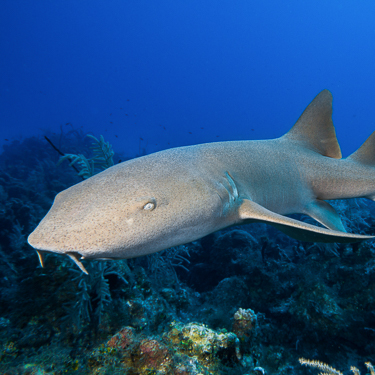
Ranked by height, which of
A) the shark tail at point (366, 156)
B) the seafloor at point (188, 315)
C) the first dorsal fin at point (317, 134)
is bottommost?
the seafloor at point (188, 315)

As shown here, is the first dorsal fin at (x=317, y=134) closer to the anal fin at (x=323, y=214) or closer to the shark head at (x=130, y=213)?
the anal fin at (x=323, y=214)

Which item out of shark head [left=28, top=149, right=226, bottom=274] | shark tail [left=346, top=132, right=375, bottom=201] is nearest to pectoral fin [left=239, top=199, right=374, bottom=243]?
shark head [left=28, top=149, right=226, bottom=274]

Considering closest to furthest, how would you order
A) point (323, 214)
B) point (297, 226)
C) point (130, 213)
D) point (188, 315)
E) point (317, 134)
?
point (130, 213), point (297, 226), point (323, 214), point (188, 315), point (317, 134)

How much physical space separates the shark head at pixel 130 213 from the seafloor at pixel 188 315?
3.47ft

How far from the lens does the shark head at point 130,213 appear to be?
1.40 m

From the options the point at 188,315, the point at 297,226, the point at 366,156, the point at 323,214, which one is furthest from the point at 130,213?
the point at 366,156

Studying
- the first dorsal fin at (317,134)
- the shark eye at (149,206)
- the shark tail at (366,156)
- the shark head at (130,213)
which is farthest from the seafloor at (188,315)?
the first dorsal fin at (317,134)

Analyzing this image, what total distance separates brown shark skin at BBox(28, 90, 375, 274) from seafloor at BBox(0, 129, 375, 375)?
1.09 meters

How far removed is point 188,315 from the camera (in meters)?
3.71

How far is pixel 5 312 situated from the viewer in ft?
9.36

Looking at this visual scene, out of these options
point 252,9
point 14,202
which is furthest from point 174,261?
point 252,9

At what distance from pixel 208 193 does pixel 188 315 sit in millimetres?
2746

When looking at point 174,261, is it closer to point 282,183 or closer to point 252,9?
point 282,183

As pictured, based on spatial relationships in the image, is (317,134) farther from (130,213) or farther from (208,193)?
(130,213)
